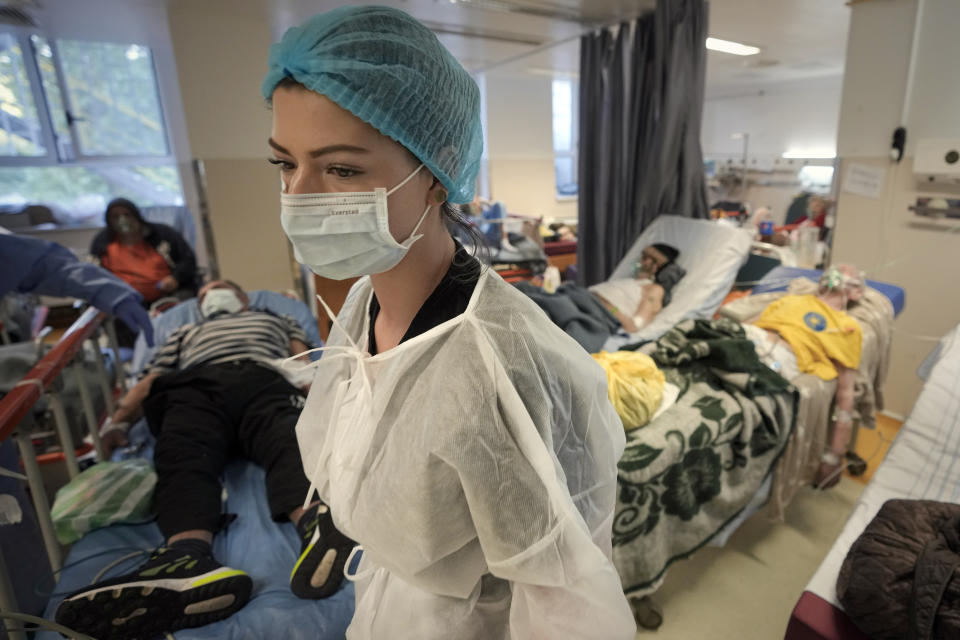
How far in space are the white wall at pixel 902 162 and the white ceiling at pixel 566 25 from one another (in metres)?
0.61

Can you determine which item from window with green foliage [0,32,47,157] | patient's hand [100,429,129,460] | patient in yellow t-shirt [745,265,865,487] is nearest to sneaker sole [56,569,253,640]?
patient's hand [100,429,129,460]

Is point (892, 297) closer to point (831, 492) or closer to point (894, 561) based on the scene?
point (831, 492)

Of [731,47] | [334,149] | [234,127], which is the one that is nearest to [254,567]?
[334,149]

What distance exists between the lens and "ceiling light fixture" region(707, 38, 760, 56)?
427 centimetres

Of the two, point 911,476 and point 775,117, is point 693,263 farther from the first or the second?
point 775,117

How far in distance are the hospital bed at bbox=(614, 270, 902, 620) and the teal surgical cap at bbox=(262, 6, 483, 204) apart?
1.15 metres

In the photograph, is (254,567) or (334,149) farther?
(254,567)

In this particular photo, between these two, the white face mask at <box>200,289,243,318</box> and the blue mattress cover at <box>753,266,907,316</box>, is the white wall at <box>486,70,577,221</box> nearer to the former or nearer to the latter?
the blue mattress cover at <box>753,266,907,316</box>

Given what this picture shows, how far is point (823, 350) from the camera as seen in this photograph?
2.21 m

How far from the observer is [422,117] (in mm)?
727

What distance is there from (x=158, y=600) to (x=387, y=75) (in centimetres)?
122

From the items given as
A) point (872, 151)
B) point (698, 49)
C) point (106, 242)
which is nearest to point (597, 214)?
point (698, 49)

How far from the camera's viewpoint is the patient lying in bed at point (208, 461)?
3.79ft

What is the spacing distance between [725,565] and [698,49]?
269cm
